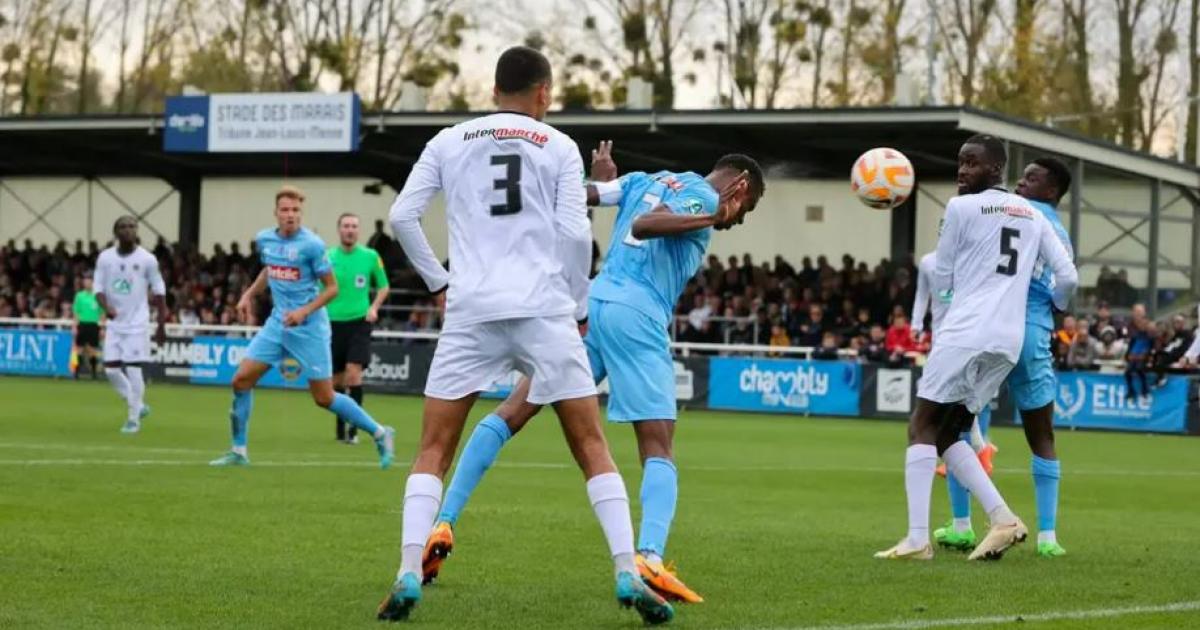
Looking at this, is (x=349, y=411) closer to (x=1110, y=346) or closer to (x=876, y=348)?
(x=876, y=348)

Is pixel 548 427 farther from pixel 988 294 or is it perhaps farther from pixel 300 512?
pixel 988 294

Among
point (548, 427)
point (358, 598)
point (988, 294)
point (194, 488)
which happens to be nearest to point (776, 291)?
point (548, 427)

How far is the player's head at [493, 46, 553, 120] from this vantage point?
292 inches

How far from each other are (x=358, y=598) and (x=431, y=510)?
723mm

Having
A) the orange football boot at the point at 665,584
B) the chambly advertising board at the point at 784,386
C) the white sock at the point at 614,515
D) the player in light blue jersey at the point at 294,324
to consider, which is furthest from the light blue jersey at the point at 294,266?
the chambly advertising board at the point at 784,386

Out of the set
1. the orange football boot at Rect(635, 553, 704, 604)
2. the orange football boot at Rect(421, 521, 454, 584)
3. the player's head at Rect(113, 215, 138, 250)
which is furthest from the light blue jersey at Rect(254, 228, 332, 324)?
the orange football boot at Rect(635, 553, 704, 604)

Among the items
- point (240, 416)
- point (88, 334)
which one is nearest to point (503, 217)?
point (240, 416)

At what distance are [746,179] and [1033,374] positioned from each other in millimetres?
2620

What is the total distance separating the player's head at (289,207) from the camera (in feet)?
51.4

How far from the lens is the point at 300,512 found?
37.6 ft

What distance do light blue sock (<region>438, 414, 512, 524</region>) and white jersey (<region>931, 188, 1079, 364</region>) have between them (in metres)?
2.61

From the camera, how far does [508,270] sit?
731 cm

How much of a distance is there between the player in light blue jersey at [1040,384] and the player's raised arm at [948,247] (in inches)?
27.3

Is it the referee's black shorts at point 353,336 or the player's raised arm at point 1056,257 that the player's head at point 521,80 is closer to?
the player's raised arm at point 1056,257
